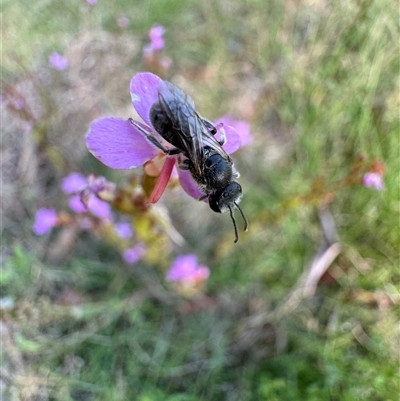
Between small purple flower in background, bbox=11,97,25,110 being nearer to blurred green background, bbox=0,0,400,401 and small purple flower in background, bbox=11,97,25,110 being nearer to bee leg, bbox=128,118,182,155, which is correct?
blurred green background, bbox=0,0,400,401

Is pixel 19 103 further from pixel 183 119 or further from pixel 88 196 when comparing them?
pixel 183 119

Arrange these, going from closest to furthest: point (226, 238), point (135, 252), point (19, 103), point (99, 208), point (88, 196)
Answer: point (88, 196)
point (99, 208)
point (19, 103)
point (135, 252)
point (226, 238)

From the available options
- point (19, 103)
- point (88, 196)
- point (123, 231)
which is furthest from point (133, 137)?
point (19, 103)

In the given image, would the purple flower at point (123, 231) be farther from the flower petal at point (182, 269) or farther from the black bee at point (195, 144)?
the black bee at point (195, 144)

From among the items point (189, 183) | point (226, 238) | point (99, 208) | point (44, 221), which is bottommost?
point (226, 238)

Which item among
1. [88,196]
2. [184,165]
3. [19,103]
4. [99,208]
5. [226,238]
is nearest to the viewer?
[184,165]

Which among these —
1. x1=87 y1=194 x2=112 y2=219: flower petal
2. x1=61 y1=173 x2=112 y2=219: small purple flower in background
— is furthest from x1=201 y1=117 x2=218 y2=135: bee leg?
x1=87 y1=194 x2=112 y2=219: flower petal
